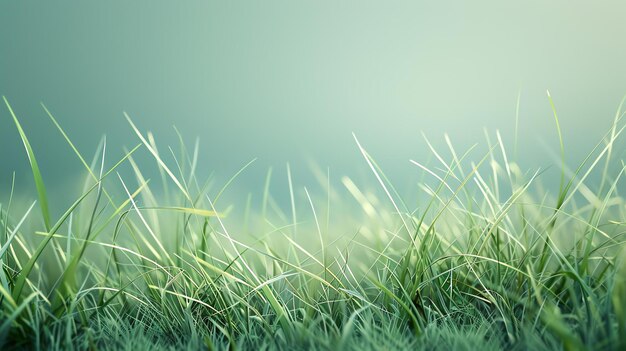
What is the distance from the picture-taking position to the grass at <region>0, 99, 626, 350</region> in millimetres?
753

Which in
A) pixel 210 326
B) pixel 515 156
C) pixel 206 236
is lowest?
pixel 210 326

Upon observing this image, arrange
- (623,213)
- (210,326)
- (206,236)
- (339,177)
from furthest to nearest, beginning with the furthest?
1. (339,177)
2. (623,213)
3. (206,236)
4. (210,326)

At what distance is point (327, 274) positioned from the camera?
1.00 meters

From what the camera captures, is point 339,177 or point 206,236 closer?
point 206,236

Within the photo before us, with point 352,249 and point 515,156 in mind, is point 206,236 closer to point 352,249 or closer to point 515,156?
point 352,249

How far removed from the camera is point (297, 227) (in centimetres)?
112

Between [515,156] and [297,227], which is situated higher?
[515,156]

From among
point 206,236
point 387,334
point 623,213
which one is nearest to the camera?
point 387,334

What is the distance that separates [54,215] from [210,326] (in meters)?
0.54

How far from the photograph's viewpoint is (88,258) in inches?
42.1

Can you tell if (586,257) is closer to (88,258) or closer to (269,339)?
(269,339)

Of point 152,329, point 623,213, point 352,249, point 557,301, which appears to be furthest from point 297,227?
point 623,213

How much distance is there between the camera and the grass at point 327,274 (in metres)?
0.75

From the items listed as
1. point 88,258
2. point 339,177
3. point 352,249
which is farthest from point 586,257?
point 88,258
